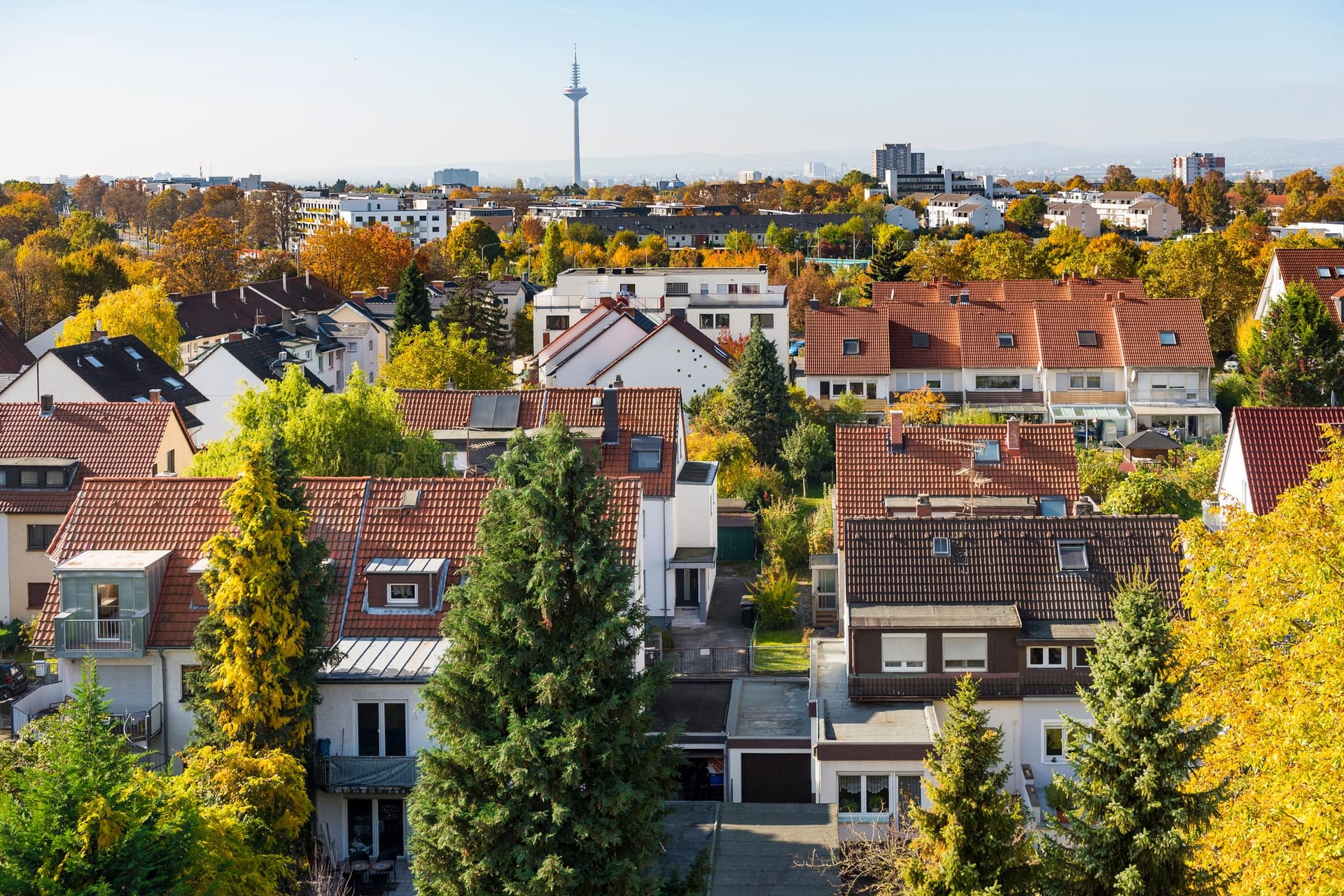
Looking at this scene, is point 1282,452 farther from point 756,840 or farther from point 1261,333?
point 1261,333

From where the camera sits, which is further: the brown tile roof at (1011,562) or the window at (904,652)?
the brown tile roof at (1011,562)

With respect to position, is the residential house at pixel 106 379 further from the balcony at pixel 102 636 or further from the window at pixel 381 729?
the window at pixel 381 729

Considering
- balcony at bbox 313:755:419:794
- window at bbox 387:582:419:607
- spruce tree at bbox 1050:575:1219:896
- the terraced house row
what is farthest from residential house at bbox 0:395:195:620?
the terraced house row

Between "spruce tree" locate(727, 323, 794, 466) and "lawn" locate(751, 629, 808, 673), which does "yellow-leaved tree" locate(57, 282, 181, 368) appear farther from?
"lawn" locate(751, 629, 808, 673)

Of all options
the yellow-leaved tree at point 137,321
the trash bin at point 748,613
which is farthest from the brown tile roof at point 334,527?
the yellow-leaved tree at point 137,321

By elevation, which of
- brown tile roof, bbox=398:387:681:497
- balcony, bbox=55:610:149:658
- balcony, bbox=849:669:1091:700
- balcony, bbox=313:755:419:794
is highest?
brown tile roof, bbox=398:387:681:497
